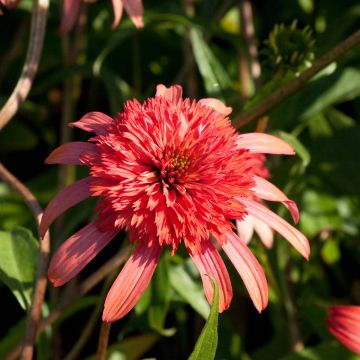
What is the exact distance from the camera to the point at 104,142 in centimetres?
61

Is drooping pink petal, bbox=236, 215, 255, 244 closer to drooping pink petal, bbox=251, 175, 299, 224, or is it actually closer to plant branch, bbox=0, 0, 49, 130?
drooping pink petal, bbox=251, 175, 299, 224

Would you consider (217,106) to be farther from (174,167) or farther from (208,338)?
(208,338)

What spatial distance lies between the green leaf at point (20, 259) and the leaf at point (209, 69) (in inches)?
12.2

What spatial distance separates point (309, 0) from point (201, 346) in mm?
903

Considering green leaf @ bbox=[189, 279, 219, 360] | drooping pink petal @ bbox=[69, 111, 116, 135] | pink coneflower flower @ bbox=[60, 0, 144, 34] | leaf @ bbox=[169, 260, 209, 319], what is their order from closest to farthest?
green leaf @ bbox=[189, 279, 219, 360] < drooping pink petal @ bbox=[69, 111, 116, 135] < pink coneflower flower @ bbox=[60, 0, 144, 34] < leaf @ bbox=[169, 260, 209, 319]

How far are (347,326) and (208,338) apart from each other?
0.56 ft

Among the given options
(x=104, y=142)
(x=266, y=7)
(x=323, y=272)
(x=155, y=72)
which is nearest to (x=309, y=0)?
(x=266, y=7)

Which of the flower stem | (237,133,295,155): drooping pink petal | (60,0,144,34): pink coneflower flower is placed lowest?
the flower stem

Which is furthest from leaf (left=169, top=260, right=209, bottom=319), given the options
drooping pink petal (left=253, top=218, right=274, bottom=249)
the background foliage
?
drooping pink petal (left=253, top=218, right=274, bottom=249)

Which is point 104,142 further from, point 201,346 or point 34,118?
point 34,118

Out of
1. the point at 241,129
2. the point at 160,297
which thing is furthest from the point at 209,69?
the point at 160,297

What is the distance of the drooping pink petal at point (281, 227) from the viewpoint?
631 millimetres

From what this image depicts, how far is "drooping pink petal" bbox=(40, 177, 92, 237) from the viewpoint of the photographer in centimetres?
62

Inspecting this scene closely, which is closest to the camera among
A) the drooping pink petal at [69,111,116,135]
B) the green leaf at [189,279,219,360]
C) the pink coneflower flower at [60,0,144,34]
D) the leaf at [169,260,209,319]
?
the green leaf at [189,279,219,360]
